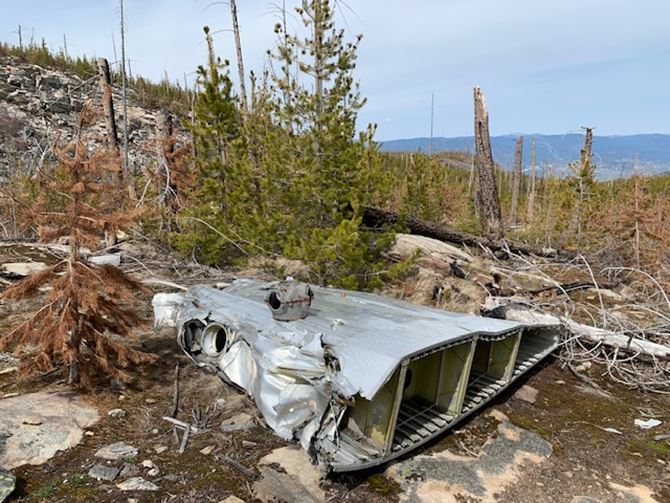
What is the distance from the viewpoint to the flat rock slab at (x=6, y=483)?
244 centimetres

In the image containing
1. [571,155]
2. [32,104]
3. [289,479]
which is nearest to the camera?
[289,479]

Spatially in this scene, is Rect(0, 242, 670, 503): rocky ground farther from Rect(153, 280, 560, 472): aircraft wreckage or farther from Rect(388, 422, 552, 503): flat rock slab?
Rect(153, 280, 560, 472): aircraft wreckage

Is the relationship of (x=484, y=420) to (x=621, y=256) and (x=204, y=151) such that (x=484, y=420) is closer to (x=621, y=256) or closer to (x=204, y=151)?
(x=204, y=151)

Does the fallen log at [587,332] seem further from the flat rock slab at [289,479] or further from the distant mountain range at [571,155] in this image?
the distant mountain range at [571,155]

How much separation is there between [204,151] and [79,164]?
16.7 ft

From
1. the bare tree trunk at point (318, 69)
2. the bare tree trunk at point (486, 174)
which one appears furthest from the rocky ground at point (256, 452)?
the bare tree trunk at point (486, 174)

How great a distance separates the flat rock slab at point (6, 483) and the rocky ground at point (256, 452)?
1cm

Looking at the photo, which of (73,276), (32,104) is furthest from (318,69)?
(32,104)

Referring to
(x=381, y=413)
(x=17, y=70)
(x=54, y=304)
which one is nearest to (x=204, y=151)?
(x=54, y=304)

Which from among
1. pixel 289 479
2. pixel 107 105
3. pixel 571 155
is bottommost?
pixel 289 479

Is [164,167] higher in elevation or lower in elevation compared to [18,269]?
higher

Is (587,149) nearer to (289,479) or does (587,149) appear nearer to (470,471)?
(470,471)

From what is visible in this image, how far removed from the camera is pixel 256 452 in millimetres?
3145

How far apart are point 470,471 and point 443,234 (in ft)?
22.5
